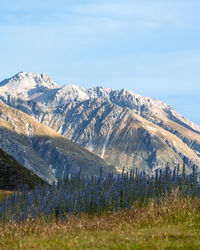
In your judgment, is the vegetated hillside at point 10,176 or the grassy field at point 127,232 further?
the vegetated hillside at point 10,176

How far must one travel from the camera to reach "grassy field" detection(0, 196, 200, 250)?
1055 cm

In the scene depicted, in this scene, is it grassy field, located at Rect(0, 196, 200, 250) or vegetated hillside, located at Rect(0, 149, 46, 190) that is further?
vegetated hillside, located at Rect(0, 149, 46, 190)

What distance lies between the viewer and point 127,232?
1254 centimetres

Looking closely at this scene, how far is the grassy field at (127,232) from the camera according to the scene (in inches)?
416

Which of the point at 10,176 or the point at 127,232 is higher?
the point at 10,176

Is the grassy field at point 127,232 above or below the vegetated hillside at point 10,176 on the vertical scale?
below

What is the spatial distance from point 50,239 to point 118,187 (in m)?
20.1

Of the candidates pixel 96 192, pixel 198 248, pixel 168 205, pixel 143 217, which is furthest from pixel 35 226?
pixel 96 192

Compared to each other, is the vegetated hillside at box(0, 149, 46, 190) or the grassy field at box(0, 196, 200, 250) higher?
the vegetated hillside at box(0, 149, 46, 190)

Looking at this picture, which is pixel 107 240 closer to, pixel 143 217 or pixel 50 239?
pixel 50 239

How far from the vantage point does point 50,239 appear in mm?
12508

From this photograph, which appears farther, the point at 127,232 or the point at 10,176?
the point at 10,176

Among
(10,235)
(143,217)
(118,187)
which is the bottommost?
(10,235)

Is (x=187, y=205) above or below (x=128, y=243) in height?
above
